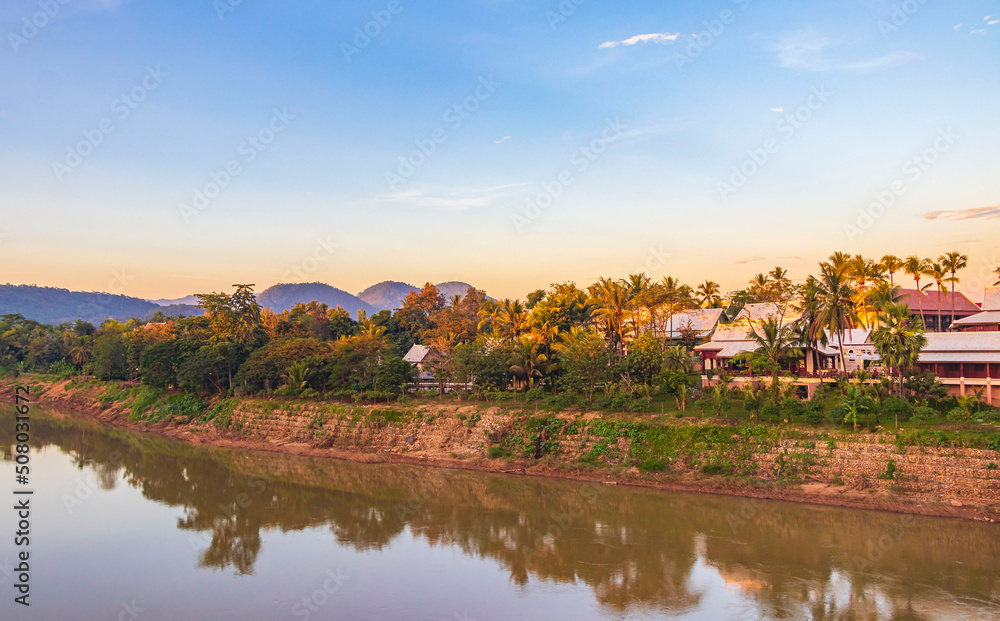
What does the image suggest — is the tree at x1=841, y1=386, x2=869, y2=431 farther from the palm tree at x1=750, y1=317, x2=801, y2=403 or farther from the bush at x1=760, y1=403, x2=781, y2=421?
the palm tree at x1=750, y1=317, x2=801, y2=403

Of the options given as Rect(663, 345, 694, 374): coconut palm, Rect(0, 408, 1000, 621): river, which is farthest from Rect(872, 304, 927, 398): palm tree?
Rect(663, 345, 694, 374): coconut palm

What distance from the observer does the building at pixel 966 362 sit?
2659 centimetres

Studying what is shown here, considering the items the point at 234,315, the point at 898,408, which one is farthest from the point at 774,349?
the point at 234,315

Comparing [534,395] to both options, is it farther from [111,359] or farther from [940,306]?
[111,359]

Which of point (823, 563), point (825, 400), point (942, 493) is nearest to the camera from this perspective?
point (823, 563)

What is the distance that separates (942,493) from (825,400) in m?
5.90

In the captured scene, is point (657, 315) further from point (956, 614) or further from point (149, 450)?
point (149, 450)

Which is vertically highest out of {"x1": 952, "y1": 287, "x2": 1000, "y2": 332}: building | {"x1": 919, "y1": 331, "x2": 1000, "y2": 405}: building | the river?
{"x1": 952, "y1": 287, "x2": 1000, "y2": 332}: building

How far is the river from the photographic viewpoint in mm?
15500

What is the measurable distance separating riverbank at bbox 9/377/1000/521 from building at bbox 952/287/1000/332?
60.2 ft

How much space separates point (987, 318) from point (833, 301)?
14.0 metres

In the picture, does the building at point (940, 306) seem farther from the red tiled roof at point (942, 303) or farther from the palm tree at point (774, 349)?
the palm tree at point (774, 349)

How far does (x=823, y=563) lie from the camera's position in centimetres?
1770

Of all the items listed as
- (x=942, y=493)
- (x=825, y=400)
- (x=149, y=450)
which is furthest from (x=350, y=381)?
(x=942, y=493)
